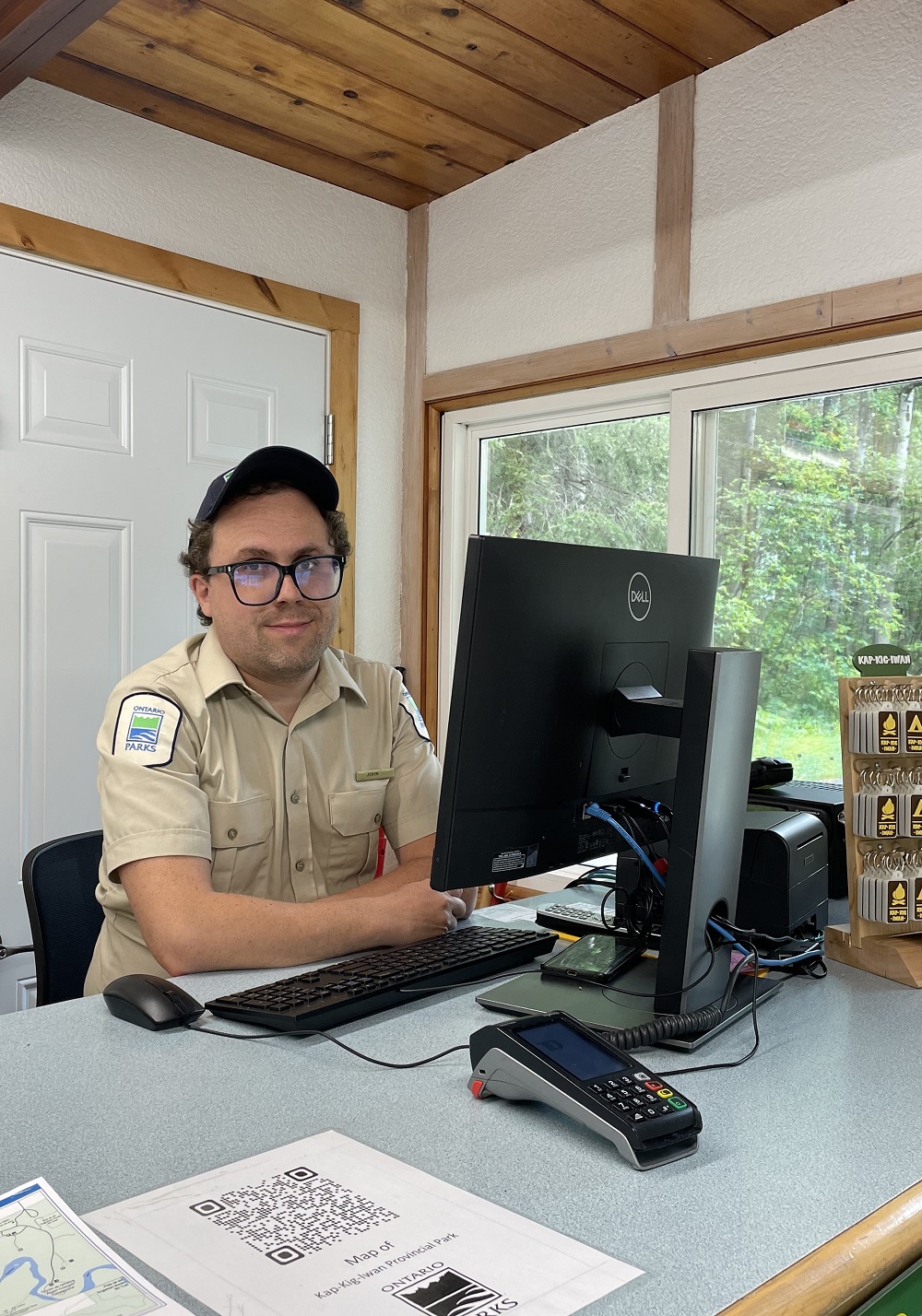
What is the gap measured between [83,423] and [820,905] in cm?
187

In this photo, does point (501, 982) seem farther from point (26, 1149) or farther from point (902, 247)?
point (902, 247)

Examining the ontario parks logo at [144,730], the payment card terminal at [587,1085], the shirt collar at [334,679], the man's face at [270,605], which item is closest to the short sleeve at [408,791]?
the shirt collar at [334,679]

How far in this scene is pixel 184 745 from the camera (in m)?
1.60

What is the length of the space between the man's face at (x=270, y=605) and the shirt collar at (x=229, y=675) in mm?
21

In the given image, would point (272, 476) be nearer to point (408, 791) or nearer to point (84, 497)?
point (408, 791)

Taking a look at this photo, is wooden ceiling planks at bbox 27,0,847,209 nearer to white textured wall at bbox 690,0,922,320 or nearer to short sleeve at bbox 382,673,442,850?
white textured wall at bbox 690,0,922,320

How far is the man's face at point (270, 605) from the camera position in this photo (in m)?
1.72

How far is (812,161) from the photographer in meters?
2.22

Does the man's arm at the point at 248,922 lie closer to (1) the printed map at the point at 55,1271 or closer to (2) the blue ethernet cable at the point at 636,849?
(2) the blue ethernet cable at the point at 636,849

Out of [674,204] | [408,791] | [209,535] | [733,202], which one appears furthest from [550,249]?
[408,791]

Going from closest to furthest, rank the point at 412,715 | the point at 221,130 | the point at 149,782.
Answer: the point at 149,782 → the point at 412,715 → the point at 221,130

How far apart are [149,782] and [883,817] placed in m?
0.98

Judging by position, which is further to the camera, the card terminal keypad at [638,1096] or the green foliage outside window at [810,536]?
the green foliage outside window at [810,536]

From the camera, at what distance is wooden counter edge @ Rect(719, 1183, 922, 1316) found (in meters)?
0.67
